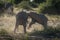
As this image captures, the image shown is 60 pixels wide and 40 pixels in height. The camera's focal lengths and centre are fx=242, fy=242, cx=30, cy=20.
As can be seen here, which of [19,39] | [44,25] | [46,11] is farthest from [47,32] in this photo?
[46,11]

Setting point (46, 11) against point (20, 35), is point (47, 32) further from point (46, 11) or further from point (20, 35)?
point (46, 11)

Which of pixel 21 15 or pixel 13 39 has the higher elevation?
pixel 21 15

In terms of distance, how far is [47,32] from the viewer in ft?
35.3

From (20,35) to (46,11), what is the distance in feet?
45.1

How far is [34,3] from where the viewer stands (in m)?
33.4

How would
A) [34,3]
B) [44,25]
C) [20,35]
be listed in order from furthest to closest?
[34,3] → [44,25] → [20,35]

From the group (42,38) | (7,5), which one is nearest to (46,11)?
(7,5)

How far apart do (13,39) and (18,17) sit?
70.5 inches

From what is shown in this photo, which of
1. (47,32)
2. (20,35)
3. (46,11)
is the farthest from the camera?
(46,11)

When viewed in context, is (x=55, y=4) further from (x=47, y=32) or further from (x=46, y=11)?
(x=47, y=32)

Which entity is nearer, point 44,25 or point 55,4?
point 44,25

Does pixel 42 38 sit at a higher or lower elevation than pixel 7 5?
lower

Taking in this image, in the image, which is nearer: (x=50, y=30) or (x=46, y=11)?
(x=50, y=30)

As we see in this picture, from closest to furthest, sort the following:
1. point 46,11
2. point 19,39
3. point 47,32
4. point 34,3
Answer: point 19,39 < point 47,32 < point 46,11 < point 34,3
